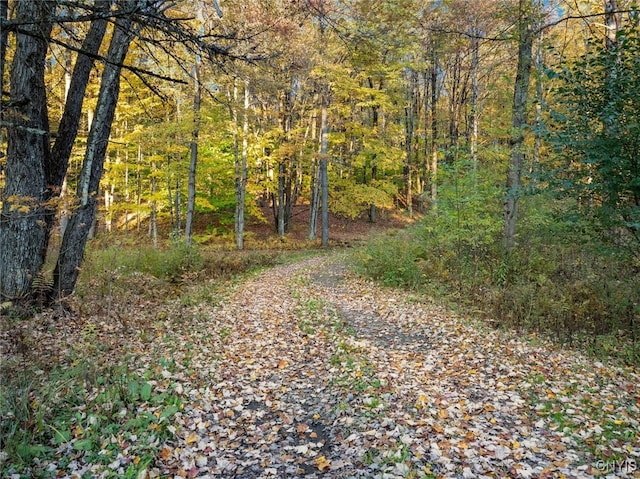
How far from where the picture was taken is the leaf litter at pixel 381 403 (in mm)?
3609

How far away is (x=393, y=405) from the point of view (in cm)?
459

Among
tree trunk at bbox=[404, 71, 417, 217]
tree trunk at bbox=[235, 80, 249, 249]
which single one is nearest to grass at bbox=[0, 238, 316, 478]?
tree trunk at bbox=[235, 80, 249, 249]

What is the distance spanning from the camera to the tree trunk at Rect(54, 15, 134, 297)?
7.23 metres

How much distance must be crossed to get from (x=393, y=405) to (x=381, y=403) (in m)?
0.14

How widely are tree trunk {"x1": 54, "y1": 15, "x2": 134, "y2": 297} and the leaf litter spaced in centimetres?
203

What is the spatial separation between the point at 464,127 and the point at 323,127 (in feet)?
54.3

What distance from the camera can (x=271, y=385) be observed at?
5270 mm

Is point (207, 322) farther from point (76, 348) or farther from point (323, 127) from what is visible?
point (323, 127)

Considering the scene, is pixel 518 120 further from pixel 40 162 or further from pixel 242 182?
pixel 242 182

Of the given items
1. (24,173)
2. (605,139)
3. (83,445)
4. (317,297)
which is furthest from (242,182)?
(83,445)

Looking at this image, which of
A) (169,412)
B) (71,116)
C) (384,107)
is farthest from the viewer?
(384,107)

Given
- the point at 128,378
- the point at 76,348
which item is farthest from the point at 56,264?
the point at 128,378

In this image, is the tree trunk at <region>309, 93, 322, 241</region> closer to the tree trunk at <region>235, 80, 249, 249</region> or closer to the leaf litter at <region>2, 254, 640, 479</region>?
the tree trunk at <region>235, 80, 249, 249</region>

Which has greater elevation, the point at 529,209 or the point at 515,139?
the point at 515,139
